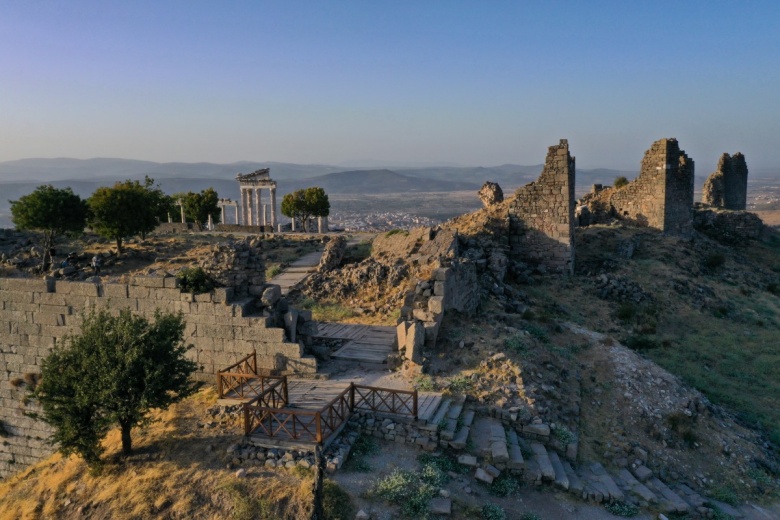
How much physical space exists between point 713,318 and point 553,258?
21.4 ft

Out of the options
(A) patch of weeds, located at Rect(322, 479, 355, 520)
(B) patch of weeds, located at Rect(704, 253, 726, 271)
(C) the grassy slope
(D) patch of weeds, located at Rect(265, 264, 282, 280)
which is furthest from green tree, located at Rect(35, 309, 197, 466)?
(B) patch of weeds, located at Rect(704, 253, 726, 271)

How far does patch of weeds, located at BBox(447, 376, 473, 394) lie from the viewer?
1248 centimetres

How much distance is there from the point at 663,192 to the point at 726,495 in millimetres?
21742

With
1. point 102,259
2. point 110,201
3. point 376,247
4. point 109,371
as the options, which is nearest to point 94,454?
point 109,371

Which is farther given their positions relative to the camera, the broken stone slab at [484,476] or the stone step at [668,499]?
the stone step at [668,499]

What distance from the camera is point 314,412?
31.6ft

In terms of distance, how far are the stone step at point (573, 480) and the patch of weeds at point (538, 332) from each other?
16.7 feet

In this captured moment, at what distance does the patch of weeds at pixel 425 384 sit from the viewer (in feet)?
41.2

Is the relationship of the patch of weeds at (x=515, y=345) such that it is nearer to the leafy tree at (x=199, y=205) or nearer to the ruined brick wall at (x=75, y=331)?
the ruined brick wall at (x=75, y=331)

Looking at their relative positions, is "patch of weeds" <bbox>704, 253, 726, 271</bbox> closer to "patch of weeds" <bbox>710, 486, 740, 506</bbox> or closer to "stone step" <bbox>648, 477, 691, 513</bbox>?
"patch of weeds" <bbox>710, 486, 740, 506</bbox>

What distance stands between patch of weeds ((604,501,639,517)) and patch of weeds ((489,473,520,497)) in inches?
64.4

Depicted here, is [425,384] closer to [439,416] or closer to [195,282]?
[439,416]

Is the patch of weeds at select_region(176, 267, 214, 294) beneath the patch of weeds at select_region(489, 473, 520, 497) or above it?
above

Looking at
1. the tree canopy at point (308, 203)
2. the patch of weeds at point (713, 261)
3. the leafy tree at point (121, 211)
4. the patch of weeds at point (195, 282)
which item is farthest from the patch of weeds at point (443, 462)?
the tree canopy at point (308, 203)
